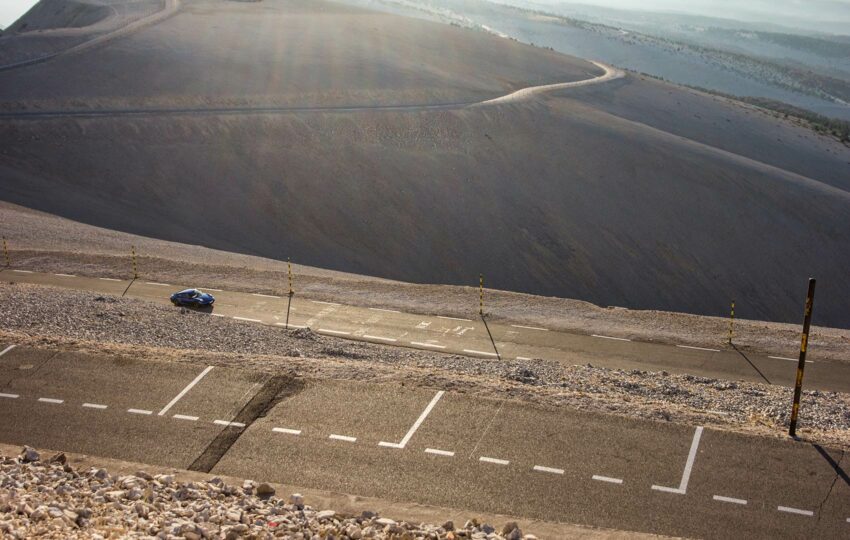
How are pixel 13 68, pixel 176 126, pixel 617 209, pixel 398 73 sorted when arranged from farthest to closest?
pixel 398 73 < pixel 13 68 < pixel 176 126 < pixel 617 209

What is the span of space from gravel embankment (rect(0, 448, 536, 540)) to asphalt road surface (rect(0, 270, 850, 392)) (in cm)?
1172

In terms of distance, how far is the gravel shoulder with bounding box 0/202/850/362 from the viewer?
24.9 m

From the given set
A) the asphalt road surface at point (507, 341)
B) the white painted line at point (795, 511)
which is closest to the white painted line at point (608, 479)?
the white painted line at point (795, 511)

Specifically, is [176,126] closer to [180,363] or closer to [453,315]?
[453,315]

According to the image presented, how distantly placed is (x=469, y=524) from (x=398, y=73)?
57.4 m

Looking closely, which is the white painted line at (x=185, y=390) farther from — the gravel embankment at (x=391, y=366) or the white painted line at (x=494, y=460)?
the white painted line at (x=494, y=460)

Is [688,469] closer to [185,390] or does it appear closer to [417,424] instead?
[417,424]

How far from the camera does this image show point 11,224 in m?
35.4

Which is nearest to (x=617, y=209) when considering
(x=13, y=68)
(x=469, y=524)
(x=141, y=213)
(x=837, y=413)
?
(x=141, y=213)

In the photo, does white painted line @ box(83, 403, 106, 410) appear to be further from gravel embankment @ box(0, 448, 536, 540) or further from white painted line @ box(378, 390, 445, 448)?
white painted line @ box(378, 390, 445, 448)

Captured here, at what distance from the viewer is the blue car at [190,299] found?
84.4 ft

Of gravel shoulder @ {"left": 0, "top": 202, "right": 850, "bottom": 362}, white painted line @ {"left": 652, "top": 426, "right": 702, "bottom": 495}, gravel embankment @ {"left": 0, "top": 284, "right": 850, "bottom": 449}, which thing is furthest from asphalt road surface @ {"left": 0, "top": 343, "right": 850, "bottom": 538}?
gravel shoulder @ {"left": 0, "top": 202, "right": 850, "bottom": 362}

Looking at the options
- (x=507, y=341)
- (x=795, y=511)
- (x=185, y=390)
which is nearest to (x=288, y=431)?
(x=185, y=390)

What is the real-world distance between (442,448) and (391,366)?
4.63 m
